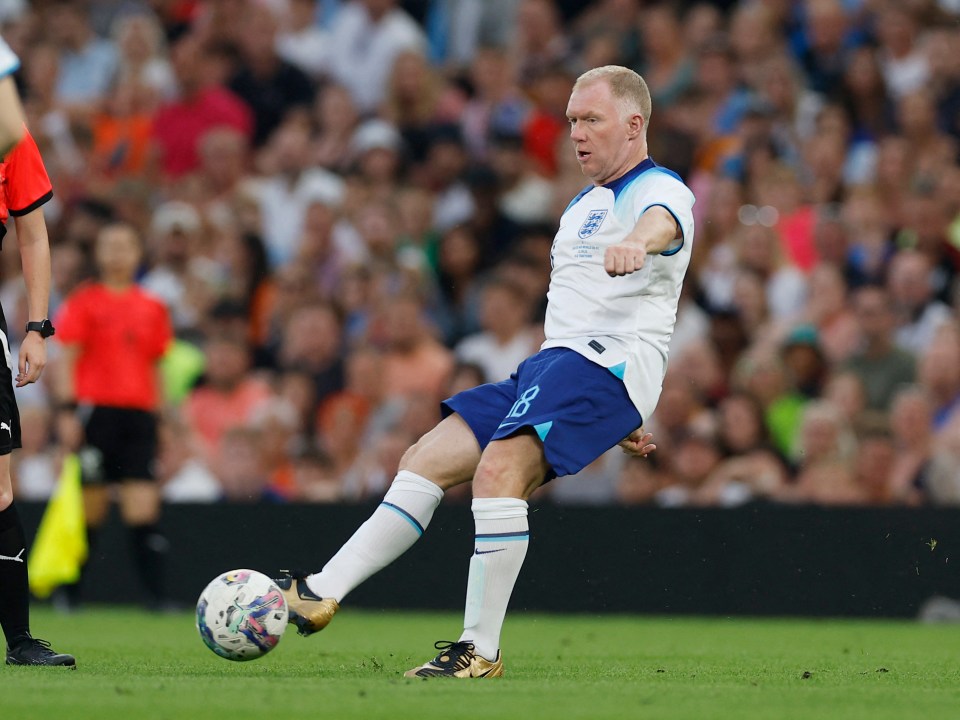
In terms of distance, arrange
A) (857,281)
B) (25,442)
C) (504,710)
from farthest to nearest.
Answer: (25,442) → (857,281) → (504,710)

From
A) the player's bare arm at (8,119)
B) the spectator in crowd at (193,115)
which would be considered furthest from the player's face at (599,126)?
the spectator in crowd at (193,115)

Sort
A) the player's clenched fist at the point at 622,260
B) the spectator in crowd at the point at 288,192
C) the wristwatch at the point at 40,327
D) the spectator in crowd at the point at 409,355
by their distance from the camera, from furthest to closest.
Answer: the spectator in crowd at the point at 288,192
the spectator in crowd at the point at 409,355
the wristwatch at the point at 40,327
the player's clenched fist at the point at 622,260

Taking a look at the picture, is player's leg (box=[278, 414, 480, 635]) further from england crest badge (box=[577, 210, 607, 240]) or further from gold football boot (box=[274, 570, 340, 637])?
england crest badge (box=[577, 210, 607, 240])

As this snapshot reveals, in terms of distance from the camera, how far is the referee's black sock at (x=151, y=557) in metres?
10.5

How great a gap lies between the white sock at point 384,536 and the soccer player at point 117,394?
4483 millimetres

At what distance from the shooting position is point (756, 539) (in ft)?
33.3

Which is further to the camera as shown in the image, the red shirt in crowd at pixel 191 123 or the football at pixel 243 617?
the red shirt in crowd at pixel 191 123

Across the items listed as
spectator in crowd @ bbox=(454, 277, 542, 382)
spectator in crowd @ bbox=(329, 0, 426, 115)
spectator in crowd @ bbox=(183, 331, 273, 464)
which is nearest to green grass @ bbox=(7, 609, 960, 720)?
spectator in crowd @ bbox=(454, 277, 542, 382)

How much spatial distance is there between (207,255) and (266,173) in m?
1.15

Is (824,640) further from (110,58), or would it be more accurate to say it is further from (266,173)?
(110,58)

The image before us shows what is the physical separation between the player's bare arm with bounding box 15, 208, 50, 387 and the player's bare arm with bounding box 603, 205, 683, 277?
2138 millimetres

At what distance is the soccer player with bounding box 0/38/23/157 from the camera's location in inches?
224

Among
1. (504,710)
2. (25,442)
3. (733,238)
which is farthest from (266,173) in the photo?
(504,710)

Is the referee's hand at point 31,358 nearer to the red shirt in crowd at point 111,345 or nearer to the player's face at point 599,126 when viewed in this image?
the player's face at point 599,126
